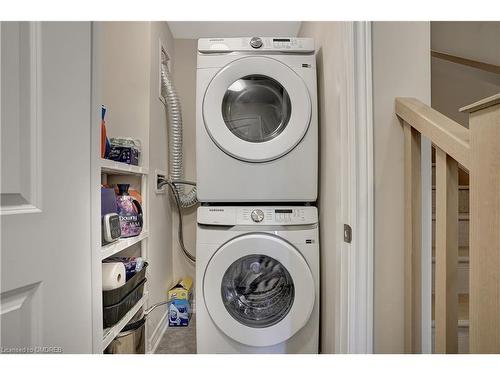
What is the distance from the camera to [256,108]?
1.35 meters

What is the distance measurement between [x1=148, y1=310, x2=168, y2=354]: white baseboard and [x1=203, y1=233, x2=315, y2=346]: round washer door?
562 millimetres

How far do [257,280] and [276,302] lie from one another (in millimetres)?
138

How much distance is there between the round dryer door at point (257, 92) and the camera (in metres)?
1.24

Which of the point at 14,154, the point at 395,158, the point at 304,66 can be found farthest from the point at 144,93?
the point at 395,158

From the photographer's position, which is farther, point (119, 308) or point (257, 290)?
point (257, 290)

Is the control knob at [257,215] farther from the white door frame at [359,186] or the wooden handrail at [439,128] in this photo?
the wooden handrail at [439,128]

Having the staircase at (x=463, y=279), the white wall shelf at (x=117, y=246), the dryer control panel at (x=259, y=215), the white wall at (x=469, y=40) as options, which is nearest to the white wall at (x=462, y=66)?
the white wall at (x=469, y=40)

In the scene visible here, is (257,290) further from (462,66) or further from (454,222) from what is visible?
(462,66)

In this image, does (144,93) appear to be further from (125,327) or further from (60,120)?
(125,327)

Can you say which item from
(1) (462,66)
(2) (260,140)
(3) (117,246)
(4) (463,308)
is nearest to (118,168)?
(3) (117,246)

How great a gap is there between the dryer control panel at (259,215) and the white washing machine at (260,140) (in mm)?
53

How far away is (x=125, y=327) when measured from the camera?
1.17 metres

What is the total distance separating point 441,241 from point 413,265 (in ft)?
0.55

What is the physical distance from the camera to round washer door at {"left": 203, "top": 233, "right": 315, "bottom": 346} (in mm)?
1173
